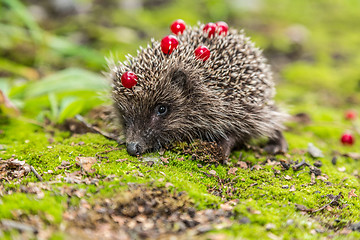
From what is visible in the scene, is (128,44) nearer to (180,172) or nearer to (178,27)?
(178,27)

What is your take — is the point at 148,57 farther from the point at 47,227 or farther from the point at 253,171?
the point at 47,227

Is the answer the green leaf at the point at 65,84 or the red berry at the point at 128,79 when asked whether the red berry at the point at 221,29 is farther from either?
the green leaf at the point at 65,84

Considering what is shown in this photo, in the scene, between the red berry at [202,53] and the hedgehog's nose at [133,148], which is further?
the red berry at [202,53]

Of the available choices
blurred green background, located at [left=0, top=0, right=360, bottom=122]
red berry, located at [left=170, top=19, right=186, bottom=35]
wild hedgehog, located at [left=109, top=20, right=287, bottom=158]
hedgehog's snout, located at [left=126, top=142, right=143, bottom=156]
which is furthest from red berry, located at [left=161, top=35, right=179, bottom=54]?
hedgehog's snout, located at [left=126, top=142, right=143, bottom=156]

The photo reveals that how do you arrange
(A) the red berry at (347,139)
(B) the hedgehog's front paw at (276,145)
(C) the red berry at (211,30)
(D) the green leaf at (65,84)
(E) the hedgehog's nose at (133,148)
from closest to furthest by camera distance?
1. (E) the hedgehog's nose at (133,148)
2. (C) the red berry at (211,30)
3. (B) the hedgehog's front paw at (276,145)
4. (A) the red berry at (347,139)
5. (D) the green leaf at (65,84)

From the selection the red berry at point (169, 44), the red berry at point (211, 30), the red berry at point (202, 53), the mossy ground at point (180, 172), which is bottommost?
the mossy ground at point (180, 172)

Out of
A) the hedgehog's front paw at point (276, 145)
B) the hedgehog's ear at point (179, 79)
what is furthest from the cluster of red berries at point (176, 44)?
the hedgehog's front paw at point (276, 145)

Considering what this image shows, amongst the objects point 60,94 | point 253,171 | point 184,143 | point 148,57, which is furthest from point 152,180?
point 60,94

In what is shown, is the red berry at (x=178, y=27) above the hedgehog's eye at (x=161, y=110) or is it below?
above

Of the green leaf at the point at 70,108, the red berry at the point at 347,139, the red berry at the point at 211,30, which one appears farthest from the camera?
the red berry at the point at 347,139
